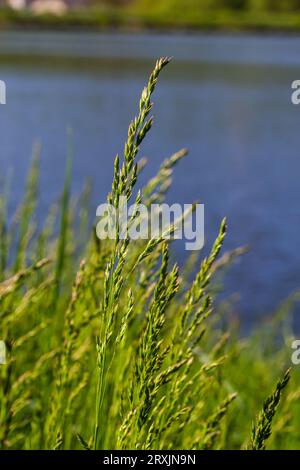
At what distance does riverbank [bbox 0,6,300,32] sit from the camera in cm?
7544

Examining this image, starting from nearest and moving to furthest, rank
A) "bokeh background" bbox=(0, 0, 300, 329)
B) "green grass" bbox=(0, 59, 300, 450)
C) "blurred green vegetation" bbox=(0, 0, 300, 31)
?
"green grass" bbox=(0, 59, 300, 450)
"bokeh background" bbox=(0, 0, 300, 329)
"blurred green vegetation" bbox=(0, 0, 300, 31)

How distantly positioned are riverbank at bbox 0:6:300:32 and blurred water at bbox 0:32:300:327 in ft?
123

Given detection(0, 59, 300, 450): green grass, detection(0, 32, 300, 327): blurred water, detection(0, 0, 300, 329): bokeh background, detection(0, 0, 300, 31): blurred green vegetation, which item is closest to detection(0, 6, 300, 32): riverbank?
detection(0, 0, 300, 31): blurred green vegetation

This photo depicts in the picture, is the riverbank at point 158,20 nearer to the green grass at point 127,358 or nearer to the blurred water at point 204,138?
the blurred water at point 204,138

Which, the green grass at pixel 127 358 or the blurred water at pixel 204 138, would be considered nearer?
the green grass at pixel 127 358

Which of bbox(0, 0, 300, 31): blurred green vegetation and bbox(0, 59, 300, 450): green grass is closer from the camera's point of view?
bbox(0, 59, 300, 450): green grass

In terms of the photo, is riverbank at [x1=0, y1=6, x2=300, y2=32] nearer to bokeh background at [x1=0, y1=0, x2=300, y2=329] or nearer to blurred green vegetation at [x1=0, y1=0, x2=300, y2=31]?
blurred green vegetation at [x1=0, y1=0, x2=300, y2=31]

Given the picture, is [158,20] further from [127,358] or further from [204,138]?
[127,358]

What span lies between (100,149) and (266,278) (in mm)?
7118

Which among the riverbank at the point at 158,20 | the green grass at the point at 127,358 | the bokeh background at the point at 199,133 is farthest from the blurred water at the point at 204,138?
the riverbank at the point at 158,20

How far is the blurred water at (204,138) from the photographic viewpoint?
1060 centimetres

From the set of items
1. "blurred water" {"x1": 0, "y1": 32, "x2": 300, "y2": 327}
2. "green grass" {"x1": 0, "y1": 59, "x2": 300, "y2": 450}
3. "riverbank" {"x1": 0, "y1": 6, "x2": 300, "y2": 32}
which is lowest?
"green grass" {"x1": 0, "y1": 59, "x2": 300, "y2": 450}

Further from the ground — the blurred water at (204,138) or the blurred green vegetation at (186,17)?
the blurred green vegetation at (186,17)

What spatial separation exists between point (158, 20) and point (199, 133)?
6261 centimetres
